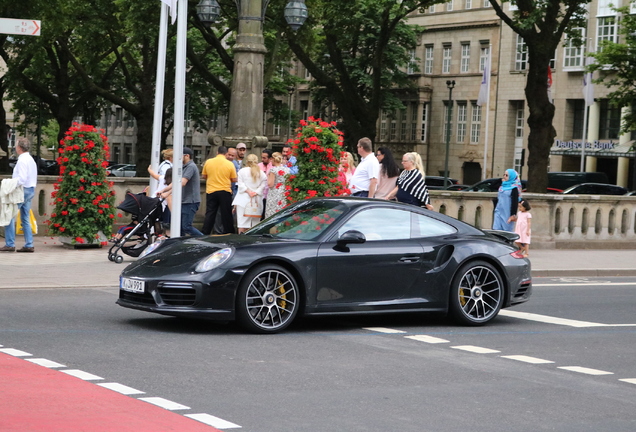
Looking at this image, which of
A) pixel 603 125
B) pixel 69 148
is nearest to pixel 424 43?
pixel 603 125

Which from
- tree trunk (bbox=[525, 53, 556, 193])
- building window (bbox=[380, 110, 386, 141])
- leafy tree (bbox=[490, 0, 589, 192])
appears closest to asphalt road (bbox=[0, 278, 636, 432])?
leafy tree (bbox=[490, 0, 589, 192])

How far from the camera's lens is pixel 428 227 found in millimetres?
12430

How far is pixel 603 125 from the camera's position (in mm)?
66375

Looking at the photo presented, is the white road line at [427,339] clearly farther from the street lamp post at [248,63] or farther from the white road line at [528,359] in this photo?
the street lamp post at [248,63]

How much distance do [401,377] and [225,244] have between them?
113 inches

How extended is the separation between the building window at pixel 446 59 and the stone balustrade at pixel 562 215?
51150 millimetres

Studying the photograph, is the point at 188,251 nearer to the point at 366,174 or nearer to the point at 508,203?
the point at 366,174

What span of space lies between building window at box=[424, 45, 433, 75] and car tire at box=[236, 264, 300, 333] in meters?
68.2

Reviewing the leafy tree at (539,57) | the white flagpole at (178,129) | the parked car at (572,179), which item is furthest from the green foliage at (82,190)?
the parked car at (572,179)

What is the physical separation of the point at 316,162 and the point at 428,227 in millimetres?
7523

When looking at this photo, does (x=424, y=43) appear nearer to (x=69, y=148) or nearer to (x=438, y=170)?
(x=438, y=170)

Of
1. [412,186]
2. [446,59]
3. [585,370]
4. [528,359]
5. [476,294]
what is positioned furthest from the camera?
[446,59]

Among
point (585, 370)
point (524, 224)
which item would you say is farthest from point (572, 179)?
point (585, 370)

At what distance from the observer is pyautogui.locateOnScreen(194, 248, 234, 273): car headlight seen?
11039 millimetres
